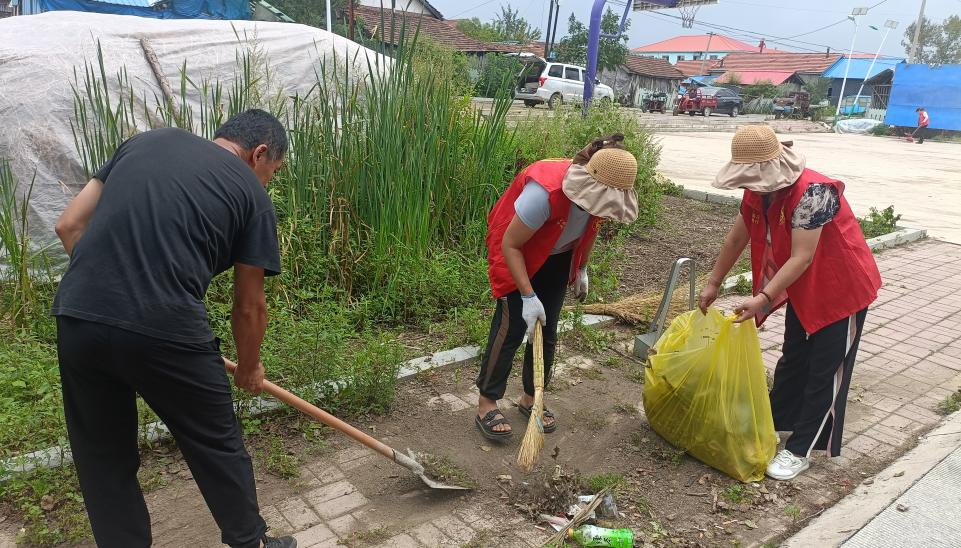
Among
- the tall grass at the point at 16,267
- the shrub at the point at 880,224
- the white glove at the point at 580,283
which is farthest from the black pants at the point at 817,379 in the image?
the shrub at the point at 880,224

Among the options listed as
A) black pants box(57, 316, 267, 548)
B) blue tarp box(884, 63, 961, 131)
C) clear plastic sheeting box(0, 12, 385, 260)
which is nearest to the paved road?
clear plastic sheeting box(0, 12, 385, 260)

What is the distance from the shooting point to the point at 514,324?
10.3 feet

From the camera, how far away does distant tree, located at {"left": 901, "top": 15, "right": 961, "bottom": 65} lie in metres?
68.3

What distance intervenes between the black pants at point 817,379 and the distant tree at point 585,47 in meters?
36.3

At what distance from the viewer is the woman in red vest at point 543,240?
2.69 m

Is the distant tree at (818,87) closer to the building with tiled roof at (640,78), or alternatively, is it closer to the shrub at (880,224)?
the building with tiled roof at (640,78)

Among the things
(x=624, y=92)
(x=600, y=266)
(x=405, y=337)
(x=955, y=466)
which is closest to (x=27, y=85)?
(x=405, y=337)

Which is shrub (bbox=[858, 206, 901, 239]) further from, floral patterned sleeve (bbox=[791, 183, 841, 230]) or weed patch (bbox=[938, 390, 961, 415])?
floral patterned sleeve (bbox=[791, 183, 841, 230])

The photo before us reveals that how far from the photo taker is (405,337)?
434 cm

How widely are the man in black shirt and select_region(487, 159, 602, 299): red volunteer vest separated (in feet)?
3.63

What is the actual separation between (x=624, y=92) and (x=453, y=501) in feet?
148

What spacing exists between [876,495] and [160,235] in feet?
9.72

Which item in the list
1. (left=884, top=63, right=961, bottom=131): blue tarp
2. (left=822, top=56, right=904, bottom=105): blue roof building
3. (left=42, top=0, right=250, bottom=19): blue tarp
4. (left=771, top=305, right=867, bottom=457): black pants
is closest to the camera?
(left=771, top=305, right=867, bottom=457): black pants

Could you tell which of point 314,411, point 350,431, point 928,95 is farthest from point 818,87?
point 314,411
